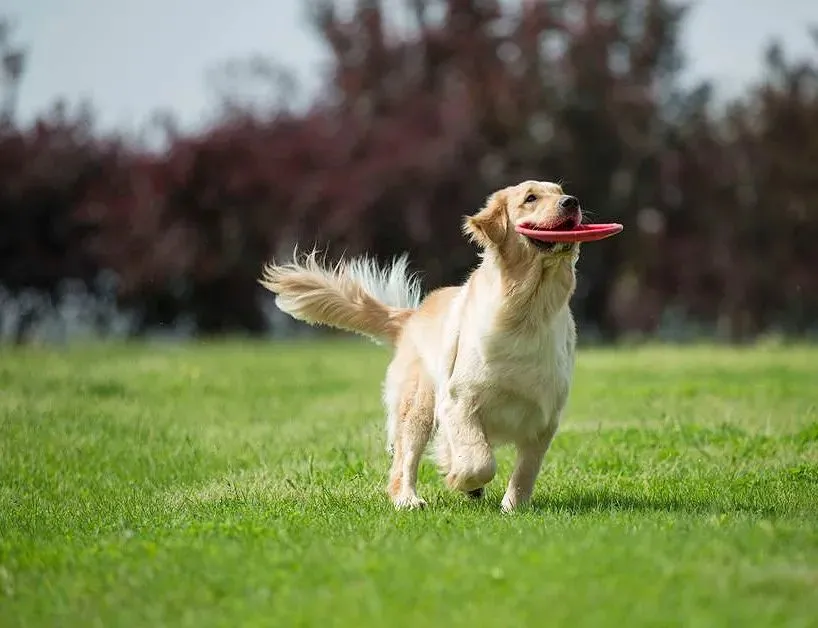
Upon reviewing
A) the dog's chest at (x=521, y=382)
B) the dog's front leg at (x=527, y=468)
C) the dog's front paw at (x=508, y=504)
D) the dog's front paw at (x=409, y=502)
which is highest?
the dog's chest at (x=521, y=382)

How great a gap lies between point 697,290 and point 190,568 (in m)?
39.0

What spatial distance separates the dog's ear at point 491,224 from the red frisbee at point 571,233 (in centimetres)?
18

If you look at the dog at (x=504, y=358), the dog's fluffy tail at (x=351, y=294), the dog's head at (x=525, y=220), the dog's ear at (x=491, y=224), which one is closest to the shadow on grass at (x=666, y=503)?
the dog at (x=504, y=358)

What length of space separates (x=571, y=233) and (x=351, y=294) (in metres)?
2.79

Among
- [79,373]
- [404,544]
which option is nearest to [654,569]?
[404,544]

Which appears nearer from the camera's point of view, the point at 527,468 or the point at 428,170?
Answer: the point at 527,468

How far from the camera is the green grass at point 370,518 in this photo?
5.21 m

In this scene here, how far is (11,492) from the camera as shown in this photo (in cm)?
923

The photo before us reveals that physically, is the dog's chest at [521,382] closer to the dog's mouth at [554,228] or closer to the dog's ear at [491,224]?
the dog's mouth at [554,228]

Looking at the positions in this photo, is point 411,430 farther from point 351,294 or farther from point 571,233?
point 571,233

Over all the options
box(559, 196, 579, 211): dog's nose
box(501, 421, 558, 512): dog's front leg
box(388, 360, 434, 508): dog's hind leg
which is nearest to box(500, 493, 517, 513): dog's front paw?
box(501, 421, 558, 512): dog's front leg

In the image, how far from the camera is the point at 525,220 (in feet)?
26.0

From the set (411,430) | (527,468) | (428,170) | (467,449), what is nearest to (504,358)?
(467,449)

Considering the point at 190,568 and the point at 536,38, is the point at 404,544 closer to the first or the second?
the point at 190,568
